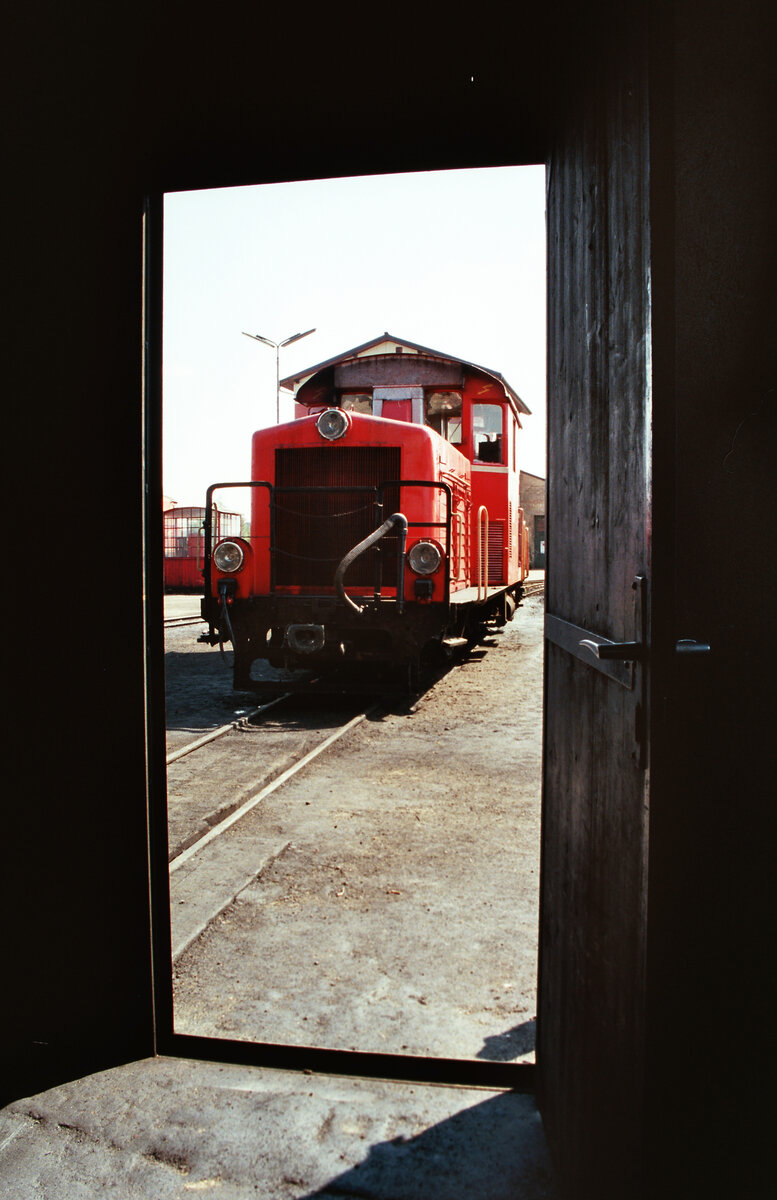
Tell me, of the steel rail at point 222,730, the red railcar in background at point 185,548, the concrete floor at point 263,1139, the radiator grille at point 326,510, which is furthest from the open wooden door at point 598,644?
the red railcar in background at point 185,548

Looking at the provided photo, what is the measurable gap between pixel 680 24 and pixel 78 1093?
258 cm

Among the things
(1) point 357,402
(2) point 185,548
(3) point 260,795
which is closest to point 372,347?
(1) point 357,402

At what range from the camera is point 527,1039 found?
230 centimetres

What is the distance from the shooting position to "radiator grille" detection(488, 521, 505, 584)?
35.4 ft

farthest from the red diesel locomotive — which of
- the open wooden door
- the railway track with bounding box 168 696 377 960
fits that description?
the open wooden door

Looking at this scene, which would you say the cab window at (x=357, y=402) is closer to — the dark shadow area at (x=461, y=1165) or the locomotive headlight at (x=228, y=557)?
the locomotive headlight at (x=228, y=557)

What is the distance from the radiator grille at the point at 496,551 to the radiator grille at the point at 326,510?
352 centimetres

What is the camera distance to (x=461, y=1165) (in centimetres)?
179

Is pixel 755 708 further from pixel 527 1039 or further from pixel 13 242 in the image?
pixel 13 242

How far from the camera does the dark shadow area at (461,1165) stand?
170 centimetres

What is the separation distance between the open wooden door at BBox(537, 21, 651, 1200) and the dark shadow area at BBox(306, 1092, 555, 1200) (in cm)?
9

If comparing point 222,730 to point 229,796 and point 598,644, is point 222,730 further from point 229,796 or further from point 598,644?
point 598,644

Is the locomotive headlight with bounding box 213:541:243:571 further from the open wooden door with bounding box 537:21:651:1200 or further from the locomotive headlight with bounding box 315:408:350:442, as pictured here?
the open wooden door with bounding box 537:21:651:1200

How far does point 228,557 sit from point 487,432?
14.2 feet
